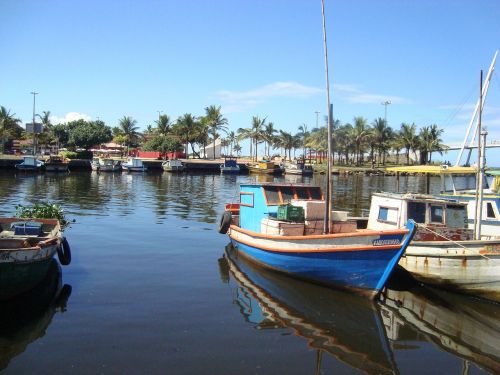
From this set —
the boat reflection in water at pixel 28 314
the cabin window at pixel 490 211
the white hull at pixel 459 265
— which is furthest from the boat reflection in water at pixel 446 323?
the boat reflection in water at pixel 28 314

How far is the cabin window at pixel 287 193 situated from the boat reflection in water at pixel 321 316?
314 cm

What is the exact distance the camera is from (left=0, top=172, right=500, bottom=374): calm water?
9.02 meters

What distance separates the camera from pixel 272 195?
1728 centimetres

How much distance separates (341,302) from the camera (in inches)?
502

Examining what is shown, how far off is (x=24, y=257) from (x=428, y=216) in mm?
12280

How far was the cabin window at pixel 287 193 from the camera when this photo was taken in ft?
57.0

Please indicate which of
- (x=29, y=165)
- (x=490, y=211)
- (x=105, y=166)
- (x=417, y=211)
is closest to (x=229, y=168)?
(x=105, y=166)

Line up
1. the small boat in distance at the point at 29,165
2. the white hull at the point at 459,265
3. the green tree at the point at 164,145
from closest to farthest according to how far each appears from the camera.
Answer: the white hull at the point at 459,265, the small boat in distance at the point at 29,165, the green tree at the point at 164,145

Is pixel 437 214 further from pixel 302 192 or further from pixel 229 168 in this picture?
pixel 229 168

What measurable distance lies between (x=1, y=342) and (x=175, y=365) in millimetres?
3771

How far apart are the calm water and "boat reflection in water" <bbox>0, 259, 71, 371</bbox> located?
0.02 metres

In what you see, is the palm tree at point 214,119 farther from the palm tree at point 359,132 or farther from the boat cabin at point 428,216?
the boat cabin at point 428,216

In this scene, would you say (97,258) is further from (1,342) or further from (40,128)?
(40,128)

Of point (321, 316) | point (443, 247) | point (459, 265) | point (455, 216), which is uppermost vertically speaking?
point (455, 216)
